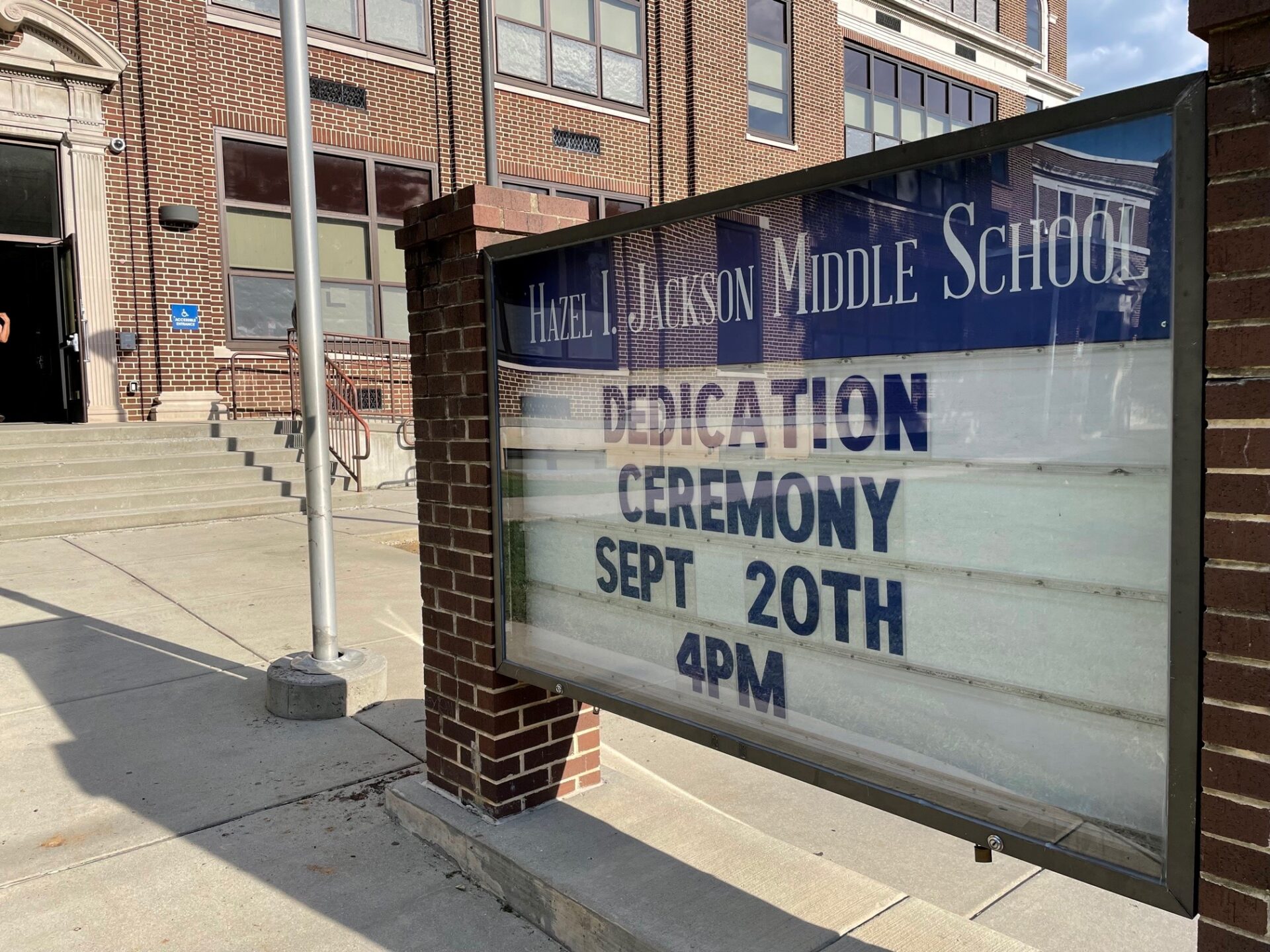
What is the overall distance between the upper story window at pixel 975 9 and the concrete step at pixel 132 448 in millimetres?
19086

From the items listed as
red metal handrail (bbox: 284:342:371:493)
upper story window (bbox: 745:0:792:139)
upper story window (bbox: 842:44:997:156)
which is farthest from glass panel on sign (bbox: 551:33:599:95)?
upper story window (bbox: 842:44:997:156)

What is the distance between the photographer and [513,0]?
15.8 metres

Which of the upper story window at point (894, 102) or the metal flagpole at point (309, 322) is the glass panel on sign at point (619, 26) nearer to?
the upper story window at point (894, 102)

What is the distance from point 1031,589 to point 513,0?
16.1 metres

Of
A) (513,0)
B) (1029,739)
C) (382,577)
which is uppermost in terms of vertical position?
(513,0)

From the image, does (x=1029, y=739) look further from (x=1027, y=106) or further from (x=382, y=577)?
(x=1027, y=106)

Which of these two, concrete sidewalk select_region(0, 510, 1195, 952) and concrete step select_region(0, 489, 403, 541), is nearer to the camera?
concrete sidewalk select_region(0, 510, 1195, 952)

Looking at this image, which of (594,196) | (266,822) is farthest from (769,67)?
(266,822)

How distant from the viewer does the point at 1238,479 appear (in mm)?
1651

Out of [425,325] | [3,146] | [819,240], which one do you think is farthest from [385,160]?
[819,240]

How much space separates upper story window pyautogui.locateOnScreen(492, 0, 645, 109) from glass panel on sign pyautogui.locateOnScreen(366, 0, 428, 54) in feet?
4.16

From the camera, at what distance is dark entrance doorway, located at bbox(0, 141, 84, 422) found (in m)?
12.1

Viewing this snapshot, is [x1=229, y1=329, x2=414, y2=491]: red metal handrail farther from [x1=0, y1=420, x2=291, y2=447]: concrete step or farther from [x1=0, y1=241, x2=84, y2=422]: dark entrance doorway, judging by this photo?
[x1=0, y1=241, x2=84, y2=422]: dark entrance doorway

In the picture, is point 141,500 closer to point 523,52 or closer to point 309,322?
point 309,322
